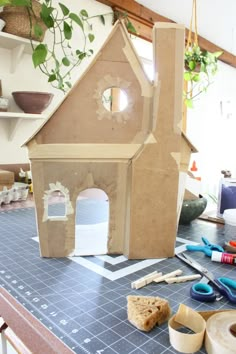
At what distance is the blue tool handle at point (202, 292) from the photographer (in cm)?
52

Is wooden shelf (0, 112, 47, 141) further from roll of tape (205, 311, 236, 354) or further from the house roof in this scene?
roll of tape (205, 311, 236, 354)

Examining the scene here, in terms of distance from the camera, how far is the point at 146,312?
444 millimetres

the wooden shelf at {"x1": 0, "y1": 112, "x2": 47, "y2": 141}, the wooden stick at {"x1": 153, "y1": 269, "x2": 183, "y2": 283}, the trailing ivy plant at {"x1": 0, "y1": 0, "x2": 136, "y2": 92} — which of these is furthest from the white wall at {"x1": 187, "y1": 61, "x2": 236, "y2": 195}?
the wooden stick at {"x1": 153, "y1": 269, "x2": 183, "y2": 283}

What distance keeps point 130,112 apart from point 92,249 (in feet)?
1.07

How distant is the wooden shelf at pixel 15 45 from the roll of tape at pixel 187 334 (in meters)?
1.31

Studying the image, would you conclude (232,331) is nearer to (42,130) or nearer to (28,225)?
(42,130)

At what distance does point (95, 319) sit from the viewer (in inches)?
18.1

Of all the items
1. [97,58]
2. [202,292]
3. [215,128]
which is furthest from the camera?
[215,128]

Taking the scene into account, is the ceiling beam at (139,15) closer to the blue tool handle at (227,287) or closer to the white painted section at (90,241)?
the white painted section at (90,241)

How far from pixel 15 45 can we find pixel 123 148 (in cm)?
103

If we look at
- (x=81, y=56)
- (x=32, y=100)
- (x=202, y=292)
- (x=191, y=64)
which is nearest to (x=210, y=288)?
(x=202, y=292)

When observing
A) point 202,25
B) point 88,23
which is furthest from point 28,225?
point 202,25

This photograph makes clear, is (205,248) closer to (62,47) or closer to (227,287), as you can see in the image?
(227,287)

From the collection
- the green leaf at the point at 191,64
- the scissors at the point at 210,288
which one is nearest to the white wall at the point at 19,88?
the green leaf at the point at 191,64
